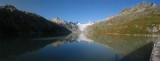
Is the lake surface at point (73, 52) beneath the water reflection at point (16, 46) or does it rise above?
beneath

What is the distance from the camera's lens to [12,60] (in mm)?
34969

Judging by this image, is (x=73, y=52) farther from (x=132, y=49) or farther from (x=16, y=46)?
(x=16, y=46)

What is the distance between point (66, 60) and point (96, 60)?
4596mm

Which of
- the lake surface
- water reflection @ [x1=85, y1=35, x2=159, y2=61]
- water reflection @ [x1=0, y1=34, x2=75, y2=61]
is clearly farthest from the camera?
water reflection @ [x1=0, y1=34, x2=75, y2=61]

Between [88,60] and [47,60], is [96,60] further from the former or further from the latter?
[47,60]

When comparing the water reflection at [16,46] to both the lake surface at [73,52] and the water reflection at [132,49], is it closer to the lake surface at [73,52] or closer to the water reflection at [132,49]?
the lake surface at [73,52]

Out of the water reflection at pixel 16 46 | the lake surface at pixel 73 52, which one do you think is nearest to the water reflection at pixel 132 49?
the lake surface at pixel 73 52

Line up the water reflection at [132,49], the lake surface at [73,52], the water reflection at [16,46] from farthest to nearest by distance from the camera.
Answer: the water reflection at [16,46]
the water reflection at [132,49]
the lake surface at [73,52]

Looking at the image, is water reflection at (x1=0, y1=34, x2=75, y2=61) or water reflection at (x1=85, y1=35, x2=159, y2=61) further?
water reflection at (x1=0, y1=34, x2=75, y2=61)

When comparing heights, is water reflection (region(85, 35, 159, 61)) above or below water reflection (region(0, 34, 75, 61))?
below

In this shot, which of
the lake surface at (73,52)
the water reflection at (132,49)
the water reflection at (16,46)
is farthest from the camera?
the water reflection at (16,46)

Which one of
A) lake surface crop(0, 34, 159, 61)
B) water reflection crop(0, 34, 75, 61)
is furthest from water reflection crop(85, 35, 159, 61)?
water reflection crop(0, 34, 75, 61)

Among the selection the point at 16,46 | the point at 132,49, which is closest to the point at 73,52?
the point at 132,49

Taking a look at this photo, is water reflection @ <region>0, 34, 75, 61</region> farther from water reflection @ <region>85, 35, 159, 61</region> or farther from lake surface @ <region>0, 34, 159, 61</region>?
water reflection @ <region>85, 35, 159, 61</region>
